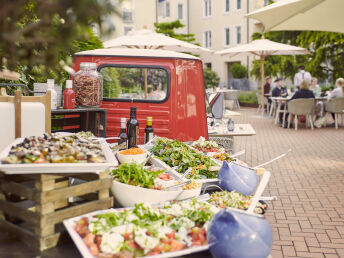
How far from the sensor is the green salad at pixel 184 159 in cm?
289

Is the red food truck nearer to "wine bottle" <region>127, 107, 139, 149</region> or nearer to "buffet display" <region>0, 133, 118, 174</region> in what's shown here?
"wine bottle" <region>127, 107, 139, 149</region>

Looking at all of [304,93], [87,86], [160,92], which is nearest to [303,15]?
[160,92]

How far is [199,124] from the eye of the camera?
188 inches

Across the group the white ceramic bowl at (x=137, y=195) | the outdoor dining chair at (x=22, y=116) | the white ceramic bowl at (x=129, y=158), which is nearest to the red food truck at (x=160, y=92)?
the white ceramic bowl at (x=129, y=158)

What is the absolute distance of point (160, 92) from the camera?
4750 mm

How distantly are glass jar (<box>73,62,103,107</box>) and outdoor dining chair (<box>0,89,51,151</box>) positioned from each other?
1.11 metres

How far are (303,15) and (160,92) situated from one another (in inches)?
175

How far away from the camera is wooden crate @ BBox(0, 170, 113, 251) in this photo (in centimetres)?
170

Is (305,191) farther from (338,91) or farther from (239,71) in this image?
(239,71)

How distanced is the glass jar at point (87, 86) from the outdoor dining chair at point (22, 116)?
111cm

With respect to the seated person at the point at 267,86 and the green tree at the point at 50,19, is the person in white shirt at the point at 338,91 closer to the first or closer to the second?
the seated person at the point at 267,86

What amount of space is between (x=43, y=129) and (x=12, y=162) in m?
1.02

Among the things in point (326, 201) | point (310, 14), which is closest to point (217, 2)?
point (310, 14)

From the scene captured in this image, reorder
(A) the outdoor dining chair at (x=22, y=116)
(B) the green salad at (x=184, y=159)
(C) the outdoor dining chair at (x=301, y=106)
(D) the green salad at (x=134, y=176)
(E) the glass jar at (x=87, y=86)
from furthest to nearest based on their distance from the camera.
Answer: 1. (C) the outdoor dining chair at (x=301, y=106)
2. (E) the glass jar at (x=87, y=86)
3. (B) the green salad at (x=184, y=159)
4. (A) the outdoor dining chair at (x=22, y=116)
5. (D) the green salad at (x=134, y=176)
